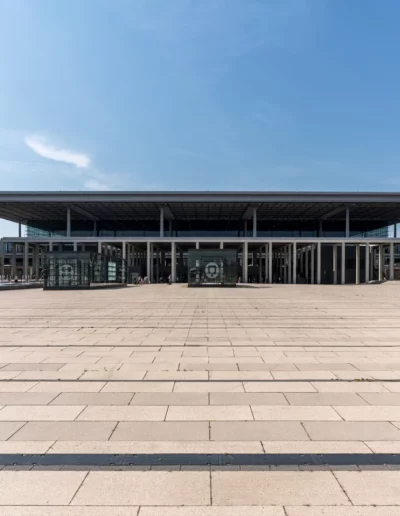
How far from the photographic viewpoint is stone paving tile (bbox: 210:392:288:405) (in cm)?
517

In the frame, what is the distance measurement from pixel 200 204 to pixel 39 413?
55122 millimetres

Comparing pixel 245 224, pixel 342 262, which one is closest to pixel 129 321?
pixel 342 262

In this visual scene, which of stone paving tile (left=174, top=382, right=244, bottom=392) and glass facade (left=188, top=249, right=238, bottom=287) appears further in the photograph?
glass facade (left=188, top=249, right=238, bottom=287)

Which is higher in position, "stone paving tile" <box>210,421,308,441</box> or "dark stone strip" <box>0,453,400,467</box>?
"dark stone strip" <box>0,453,400,467</box>

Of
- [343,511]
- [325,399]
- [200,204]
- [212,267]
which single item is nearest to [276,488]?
[343,511]

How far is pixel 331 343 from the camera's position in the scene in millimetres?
9273

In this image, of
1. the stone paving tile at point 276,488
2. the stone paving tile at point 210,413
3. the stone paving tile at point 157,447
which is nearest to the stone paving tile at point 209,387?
the stone paving tile at point 210,413

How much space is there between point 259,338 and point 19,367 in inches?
234

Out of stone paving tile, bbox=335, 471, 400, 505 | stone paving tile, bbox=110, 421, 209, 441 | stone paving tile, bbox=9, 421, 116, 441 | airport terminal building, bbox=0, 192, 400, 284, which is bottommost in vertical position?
stone paving tile, bbox=9, 421, 116, 441

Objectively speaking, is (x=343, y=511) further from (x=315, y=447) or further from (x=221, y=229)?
(x=221, y=229)

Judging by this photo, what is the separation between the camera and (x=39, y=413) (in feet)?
15.7

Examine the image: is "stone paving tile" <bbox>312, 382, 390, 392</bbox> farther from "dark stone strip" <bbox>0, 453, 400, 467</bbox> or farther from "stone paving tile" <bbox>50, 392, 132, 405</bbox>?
"stone paving tile" <bbox>50, 392, 132, 405</bbox>

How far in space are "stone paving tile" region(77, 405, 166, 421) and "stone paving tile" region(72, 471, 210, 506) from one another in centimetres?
123

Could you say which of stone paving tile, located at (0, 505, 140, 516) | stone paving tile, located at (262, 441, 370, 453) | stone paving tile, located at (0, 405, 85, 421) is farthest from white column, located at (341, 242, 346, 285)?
stone paving tile, located at (0, 505, 140, 516)
